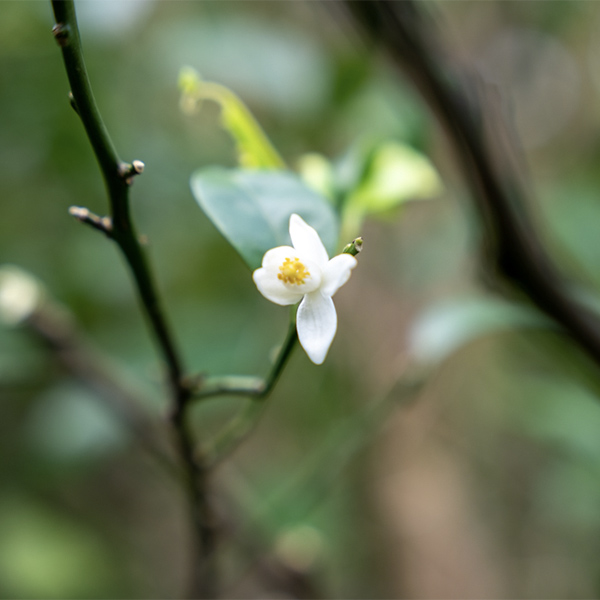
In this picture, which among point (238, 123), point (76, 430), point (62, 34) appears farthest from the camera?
point (76, 430)

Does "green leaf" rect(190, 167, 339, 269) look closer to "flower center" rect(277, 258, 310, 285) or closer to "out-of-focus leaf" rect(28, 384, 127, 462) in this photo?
"flower center" rect(277, 258, 310, 285)

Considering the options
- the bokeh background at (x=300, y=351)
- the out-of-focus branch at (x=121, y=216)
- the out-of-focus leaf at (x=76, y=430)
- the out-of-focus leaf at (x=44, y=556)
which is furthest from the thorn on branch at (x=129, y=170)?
the out-of-focus leaf at (x=44, y=556)

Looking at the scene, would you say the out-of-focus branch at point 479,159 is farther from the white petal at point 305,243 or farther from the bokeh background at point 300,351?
the white petal at point 305,243

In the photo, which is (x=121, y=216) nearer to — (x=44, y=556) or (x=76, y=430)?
(x=76, y=430)

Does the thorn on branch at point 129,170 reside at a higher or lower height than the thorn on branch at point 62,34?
lower

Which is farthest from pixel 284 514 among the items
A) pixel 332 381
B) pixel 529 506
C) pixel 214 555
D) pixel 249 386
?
pixel 529 506

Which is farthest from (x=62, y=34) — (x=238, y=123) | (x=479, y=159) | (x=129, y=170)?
(x=479, y=159)

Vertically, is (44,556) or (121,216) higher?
(121,216)

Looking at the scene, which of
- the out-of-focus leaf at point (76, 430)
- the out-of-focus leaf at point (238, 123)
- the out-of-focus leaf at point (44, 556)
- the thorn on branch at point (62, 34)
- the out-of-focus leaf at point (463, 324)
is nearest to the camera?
the thorn on branch at point (62, 34)

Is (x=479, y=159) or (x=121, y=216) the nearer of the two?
(x=121, y=216)
